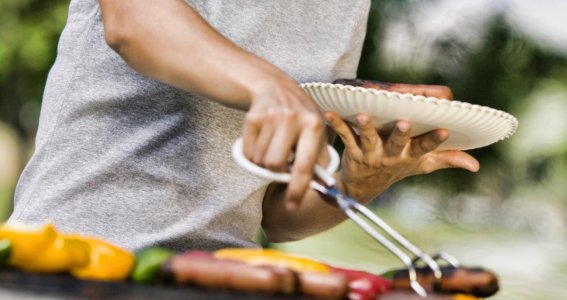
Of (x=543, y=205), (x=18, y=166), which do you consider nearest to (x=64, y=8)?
(x=18, y=166)

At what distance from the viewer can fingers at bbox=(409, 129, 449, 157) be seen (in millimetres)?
1298

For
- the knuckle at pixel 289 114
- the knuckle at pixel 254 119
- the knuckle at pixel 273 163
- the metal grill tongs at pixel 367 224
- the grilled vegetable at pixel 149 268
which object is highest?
the knuckle at pixel 289 114

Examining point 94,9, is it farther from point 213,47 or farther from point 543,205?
point 543,205

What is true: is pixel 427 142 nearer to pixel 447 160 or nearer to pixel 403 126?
pixel 403 126

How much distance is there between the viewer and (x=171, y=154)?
1464mm

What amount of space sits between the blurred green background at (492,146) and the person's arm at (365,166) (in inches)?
114

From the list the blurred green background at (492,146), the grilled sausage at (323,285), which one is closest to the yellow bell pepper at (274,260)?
the grilled sausage at (323,285)

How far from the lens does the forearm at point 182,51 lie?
3.25ft

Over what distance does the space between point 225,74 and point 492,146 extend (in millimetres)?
4293

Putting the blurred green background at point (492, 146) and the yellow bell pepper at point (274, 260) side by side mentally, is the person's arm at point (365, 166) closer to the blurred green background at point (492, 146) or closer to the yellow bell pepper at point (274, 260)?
the yellow bell pepper at point (274, 260)

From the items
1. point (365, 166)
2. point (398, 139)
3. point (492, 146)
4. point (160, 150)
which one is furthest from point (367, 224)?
point (492, 146)

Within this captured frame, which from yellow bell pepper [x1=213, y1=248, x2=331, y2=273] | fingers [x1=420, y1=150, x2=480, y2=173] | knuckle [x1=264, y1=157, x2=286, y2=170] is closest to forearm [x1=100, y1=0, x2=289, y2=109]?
knuckle [x1=264, y1=157, x2=286, y2=170]

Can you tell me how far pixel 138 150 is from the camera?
→ 1.44 m

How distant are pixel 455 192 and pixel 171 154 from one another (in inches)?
153
